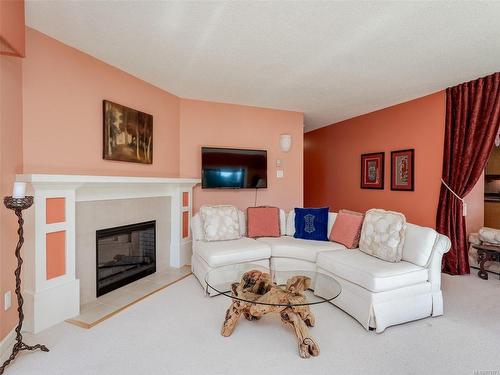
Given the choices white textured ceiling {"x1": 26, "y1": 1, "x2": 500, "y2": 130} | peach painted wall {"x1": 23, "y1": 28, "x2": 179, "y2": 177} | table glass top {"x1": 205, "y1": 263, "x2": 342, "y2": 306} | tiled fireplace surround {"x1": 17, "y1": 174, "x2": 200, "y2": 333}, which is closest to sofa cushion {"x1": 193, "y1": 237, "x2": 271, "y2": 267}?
table glass top {"x1": 205, "y1": 263, "x2": 342, "y2": 306}

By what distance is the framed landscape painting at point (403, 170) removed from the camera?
4191 mm

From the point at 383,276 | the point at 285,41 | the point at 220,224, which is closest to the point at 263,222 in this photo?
the point at 220,224

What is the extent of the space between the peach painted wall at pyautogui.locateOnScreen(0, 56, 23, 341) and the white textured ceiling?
51 cm

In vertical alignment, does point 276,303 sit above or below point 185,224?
below

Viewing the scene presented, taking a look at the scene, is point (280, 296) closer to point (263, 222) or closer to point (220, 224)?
point (220, 224)

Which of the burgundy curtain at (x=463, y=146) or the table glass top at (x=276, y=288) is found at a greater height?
the burgundy curtain at (x=463, y=146)

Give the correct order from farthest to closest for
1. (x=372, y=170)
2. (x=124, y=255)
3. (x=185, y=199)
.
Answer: (x=372, y=170) → (x=185, y=199) → (x=124, y=255)

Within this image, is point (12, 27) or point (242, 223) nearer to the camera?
point (12, 27)

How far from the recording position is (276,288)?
209 cm

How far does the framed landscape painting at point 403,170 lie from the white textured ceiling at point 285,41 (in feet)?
3.31

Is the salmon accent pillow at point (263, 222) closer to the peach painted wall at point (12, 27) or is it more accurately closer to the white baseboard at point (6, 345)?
the white baseboard at point (6, 345)

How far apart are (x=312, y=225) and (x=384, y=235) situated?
1.03 meters

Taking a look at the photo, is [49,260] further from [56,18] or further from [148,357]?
[56,18]

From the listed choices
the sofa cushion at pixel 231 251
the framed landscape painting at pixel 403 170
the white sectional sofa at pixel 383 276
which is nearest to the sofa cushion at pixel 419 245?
the white sectional sofa at pixel 383 276
